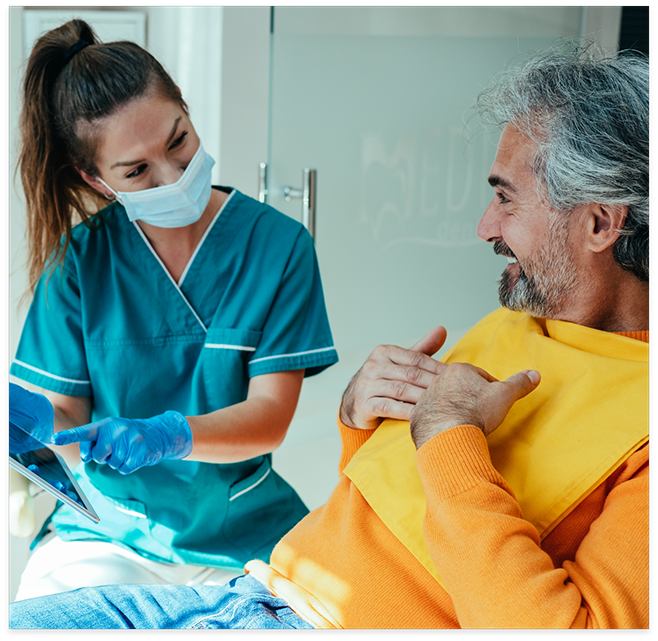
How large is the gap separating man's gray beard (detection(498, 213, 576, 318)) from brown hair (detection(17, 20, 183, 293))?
706mm

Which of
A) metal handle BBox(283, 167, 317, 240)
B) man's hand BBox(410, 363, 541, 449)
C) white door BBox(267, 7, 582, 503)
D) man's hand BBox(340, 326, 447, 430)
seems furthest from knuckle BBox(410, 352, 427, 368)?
white door BBox(267, 7, 582, 503)

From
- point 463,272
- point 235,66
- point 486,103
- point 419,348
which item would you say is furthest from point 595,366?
point 463,272

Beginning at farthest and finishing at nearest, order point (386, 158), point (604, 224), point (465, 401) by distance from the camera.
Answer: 1. point (386, 158)
2. point (604, 224)
3. point (465, 401)

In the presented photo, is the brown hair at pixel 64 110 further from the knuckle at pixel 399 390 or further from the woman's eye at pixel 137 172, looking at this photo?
the knuckle at pixel 399 390

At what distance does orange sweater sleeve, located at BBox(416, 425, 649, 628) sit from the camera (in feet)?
2.44

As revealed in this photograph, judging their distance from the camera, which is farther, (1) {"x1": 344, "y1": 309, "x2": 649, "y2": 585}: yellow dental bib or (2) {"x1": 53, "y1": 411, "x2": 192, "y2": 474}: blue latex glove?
(2) {"x1": 53, "y1": 411, "x2": 192, "y2": 474}: blue latex glove

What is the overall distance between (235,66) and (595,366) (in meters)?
1.48

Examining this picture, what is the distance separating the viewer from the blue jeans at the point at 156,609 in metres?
0.99

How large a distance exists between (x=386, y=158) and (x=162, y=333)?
1.61m

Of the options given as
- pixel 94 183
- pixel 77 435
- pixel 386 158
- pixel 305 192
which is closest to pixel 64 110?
pixel 94 183

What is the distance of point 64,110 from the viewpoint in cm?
118

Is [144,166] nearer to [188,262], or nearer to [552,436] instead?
[188,262]

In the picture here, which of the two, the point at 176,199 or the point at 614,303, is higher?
the point at 176,199

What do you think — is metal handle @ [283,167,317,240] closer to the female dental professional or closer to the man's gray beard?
the female dental professional
